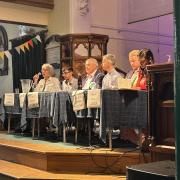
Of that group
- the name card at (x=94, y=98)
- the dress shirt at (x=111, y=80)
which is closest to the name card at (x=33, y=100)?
the dress shirt at (x=111, y=80)

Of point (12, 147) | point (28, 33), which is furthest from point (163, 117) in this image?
point (28, 33)

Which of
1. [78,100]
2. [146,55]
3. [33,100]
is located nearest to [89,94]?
[78,100]

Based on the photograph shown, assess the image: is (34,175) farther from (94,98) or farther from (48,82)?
(48,82)

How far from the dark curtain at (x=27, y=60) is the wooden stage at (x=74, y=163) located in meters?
3.96

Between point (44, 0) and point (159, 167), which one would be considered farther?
point (44, 0)

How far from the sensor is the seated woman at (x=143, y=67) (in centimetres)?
362

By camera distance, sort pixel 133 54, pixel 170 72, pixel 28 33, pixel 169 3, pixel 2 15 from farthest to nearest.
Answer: pixel 28 33, pixel 2 15, pixel 169 3, pixel 133 54, pixel 170 72

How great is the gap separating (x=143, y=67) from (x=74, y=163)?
1184 mm

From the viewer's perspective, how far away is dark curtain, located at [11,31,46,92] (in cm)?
774

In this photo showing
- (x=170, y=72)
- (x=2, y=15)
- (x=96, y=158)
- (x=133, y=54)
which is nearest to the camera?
(x=170, y=72)

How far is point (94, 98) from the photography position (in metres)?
3.75

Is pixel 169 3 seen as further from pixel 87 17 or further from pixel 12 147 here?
pixel 12 147

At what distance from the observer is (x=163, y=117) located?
2.80 metres

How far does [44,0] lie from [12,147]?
392 centimetres
